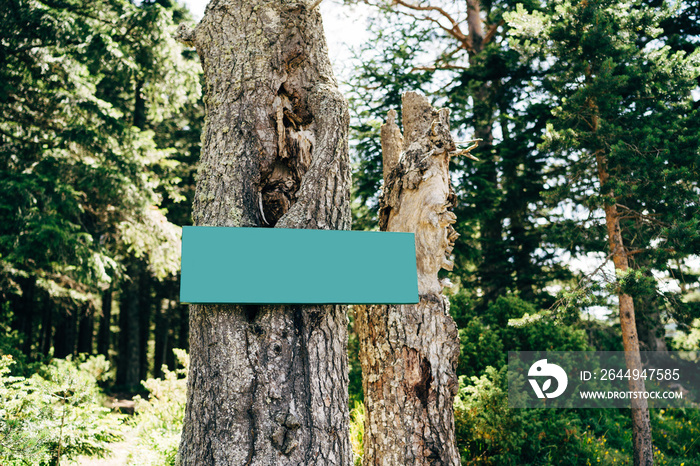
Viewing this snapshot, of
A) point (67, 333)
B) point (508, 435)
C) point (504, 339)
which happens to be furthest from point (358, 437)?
point (67, 333)

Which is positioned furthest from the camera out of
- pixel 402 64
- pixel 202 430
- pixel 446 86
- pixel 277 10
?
pixel 446 86

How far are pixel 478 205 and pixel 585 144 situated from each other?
A: 2743mm

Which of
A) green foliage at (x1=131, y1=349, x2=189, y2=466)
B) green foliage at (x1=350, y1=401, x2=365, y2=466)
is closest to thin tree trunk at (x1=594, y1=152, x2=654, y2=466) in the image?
green foliage at (x1=350, y1=401, x2=365, y2=466)

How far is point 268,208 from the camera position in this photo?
3.05 m

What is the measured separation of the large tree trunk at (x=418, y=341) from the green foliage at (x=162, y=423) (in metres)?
2.46

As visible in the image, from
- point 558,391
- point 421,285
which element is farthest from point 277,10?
point 558,391

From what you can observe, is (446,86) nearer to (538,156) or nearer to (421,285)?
(538,156)

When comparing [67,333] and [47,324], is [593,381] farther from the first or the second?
[47,324]

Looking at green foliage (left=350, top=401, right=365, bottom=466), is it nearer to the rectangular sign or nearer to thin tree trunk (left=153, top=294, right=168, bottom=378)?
the rectangular sign

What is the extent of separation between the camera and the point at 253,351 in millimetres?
2479

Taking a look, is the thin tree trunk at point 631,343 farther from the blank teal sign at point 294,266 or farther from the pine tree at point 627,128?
the blank teal sign at point 294,266

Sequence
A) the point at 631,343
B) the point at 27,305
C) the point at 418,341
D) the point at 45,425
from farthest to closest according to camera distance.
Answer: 1. the point at 27,305
2. the point at 631,343
3. the point at 45,425
4. the point at 418,341

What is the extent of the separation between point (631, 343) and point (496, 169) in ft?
17.3

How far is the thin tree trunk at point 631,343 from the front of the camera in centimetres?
645
